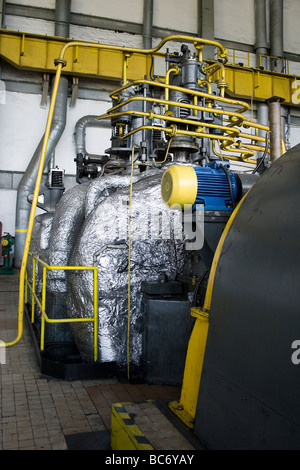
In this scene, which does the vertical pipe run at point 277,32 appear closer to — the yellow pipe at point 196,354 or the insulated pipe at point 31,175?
the insulated pipe at point 31,175

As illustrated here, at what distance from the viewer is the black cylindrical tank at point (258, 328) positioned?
129 cm

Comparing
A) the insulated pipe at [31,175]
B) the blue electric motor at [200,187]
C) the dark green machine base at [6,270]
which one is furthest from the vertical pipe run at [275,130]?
the dark green machine base at [6,270]

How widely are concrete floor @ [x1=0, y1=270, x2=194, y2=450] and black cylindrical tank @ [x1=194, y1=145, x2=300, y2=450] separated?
318 millimetres

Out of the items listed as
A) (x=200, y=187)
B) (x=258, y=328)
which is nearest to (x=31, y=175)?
(x=200, y=187)

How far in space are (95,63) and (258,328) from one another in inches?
404

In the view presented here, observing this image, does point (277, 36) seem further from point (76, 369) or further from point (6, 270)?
point (76, 369)

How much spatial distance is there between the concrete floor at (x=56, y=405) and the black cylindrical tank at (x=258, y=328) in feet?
1.04

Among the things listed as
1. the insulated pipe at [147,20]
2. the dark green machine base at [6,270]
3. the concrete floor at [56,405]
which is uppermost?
the insulated pipe at [147,20]

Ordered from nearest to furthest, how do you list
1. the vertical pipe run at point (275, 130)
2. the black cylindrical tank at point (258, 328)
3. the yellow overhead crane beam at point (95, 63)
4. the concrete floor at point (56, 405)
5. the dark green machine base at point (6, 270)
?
the black cylindrical tank at point (258, 328) < the concrete floor at point (56, 405) < the vertical pipe run at point (275, 130) < the dark green machine base at point (6, 270) < the yellow overhead crane beam at point (95, 63)

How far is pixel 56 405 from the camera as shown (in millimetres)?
2895

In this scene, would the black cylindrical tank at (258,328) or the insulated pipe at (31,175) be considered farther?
the insulated pipe at (31,175)

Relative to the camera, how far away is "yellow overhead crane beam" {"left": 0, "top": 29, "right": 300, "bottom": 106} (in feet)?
31.9
